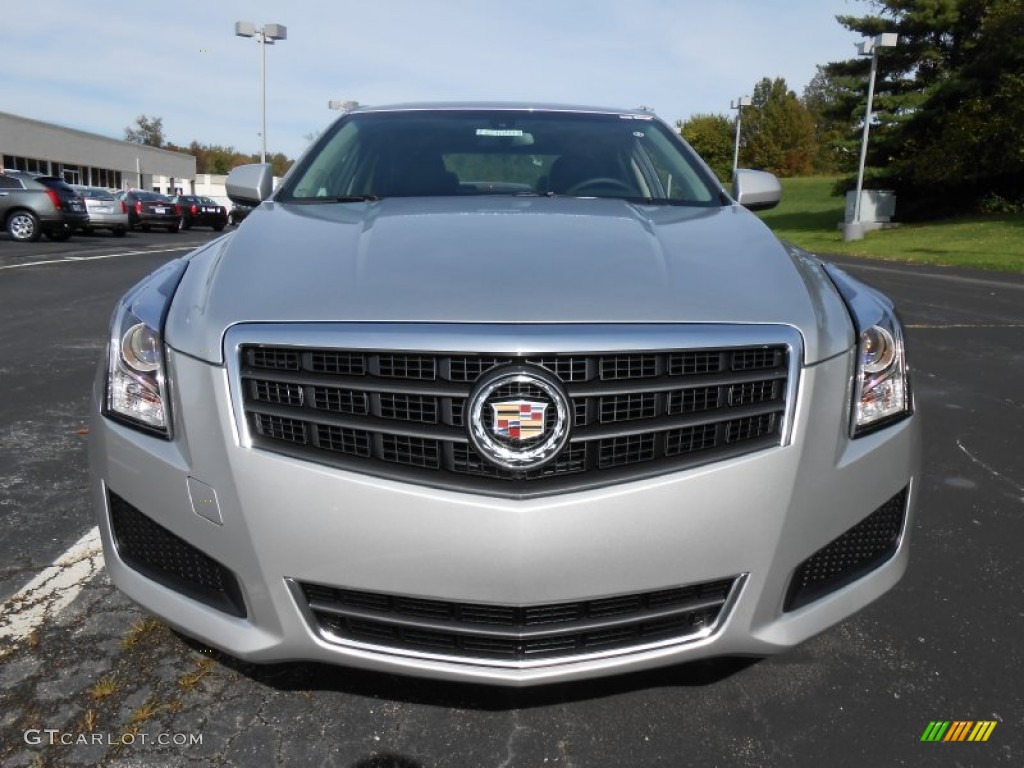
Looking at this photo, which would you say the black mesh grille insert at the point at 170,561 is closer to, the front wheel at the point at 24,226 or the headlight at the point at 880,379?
the headlight at the point at 880,379

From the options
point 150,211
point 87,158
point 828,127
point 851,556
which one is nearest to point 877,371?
point 851,556

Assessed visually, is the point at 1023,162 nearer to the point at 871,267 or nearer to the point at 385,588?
the point at 871,267

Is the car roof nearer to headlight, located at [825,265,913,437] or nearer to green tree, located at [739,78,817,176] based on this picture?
headlight, located at [825,265,913,437]

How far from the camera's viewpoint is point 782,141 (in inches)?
3593

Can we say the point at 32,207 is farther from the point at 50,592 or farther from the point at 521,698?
the point at 521,698

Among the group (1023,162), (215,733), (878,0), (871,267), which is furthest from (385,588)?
(878,0)

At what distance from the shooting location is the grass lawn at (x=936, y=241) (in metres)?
20.4

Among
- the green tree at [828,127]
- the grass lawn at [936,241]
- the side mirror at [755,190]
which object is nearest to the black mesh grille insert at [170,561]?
the side mirror at [755,190]

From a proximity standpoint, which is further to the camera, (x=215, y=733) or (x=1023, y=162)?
(x=1023, y=162)

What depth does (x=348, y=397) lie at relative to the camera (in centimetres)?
182

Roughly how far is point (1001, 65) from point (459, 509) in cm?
3875

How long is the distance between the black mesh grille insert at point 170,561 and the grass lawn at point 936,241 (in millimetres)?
12207

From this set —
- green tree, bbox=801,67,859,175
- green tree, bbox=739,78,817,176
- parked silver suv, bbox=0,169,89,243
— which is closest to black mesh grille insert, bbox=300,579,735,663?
parked silver suv, bbox=0,169,89,243

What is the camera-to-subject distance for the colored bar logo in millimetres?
2131
